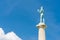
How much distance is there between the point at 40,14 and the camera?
37188 mm

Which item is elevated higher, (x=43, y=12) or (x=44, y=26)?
(x=43, y=12)

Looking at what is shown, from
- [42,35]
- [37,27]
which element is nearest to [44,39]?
[42,35]

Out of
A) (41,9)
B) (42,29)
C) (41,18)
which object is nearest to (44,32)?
(42,29)

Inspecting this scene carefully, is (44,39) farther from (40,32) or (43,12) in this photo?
(43,12)

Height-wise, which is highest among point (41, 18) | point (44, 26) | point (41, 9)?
point (41, 9)

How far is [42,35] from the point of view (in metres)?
33.0

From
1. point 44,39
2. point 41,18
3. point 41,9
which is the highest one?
point 41,9

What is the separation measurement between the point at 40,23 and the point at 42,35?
100 inches

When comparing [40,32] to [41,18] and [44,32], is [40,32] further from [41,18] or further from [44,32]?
[41,18]

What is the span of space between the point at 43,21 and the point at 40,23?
5.84ft

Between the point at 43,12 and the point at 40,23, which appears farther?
the point at 43,12

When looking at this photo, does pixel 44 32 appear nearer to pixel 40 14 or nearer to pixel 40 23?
pixel 40 23

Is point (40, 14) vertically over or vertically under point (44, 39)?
over

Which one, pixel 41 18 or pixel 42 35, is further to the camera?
pixel 41 18
